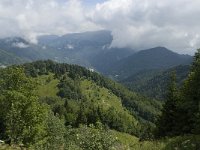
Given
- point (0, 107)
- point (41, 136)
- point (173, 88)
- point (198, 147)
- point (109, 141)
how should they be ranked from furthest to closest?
point (173, 88), point (41, 136), point (0, 107), point (198, 147), point (109, 141)

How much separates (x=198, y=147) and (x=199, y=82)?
2163cm

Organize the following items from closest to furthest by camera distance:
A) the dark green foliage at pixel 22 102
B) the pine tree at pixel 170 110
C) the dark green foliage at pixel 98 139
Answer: the dark green foliage at pixel 98 139 → the dark green foliage at pixel 22 102 → the pine tree at pixel 170 110

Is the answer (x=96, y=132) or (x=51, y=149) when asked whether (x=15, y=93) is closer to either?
(x=51, y=149)

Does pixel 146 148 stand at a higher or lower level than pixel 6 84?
lower

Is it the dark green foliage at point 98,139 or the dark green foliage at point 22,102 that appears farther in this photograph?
the dark green foliage at point 22,102

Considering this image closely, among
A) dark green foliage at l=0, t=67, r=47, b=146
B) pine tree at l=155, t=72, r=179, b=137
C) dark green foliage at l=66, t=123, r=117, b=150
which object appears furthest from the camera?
pine tree at l=155, t=72, r=179, b=137

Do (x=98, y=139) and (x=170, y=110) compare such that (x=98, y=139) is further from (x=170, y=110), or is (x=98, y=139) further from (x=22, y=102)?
(x=170, y=110)

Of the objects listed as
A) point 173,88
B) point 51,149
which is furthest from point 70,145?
point 173,88

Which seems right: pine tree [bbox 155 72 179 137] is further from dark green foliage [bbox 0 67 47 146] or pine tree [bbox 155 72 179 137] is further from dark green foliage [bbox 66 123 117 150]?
dark green foliage [bbox 66 123 117 150]

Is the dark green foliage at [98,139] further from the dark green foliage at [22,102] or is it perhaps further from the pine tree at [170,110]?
the pine tree at [170,110]

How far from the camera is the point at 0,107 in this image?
46281 mm

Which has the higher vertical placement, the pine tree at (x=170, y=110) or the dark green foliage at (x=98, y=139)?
the dark green foliage at (x=98, y=139)

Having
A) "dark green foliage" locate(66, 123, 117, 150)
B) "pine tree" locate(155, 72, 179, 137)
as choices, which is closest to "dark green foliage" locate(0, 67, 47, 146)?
"dark green foliage" locate(66, 123, 117, 150)

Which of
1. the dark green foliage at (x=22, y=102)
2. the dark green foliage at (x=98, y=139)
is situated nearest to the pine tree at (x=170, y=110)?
the dark green foliage at (x=22, y=102)
